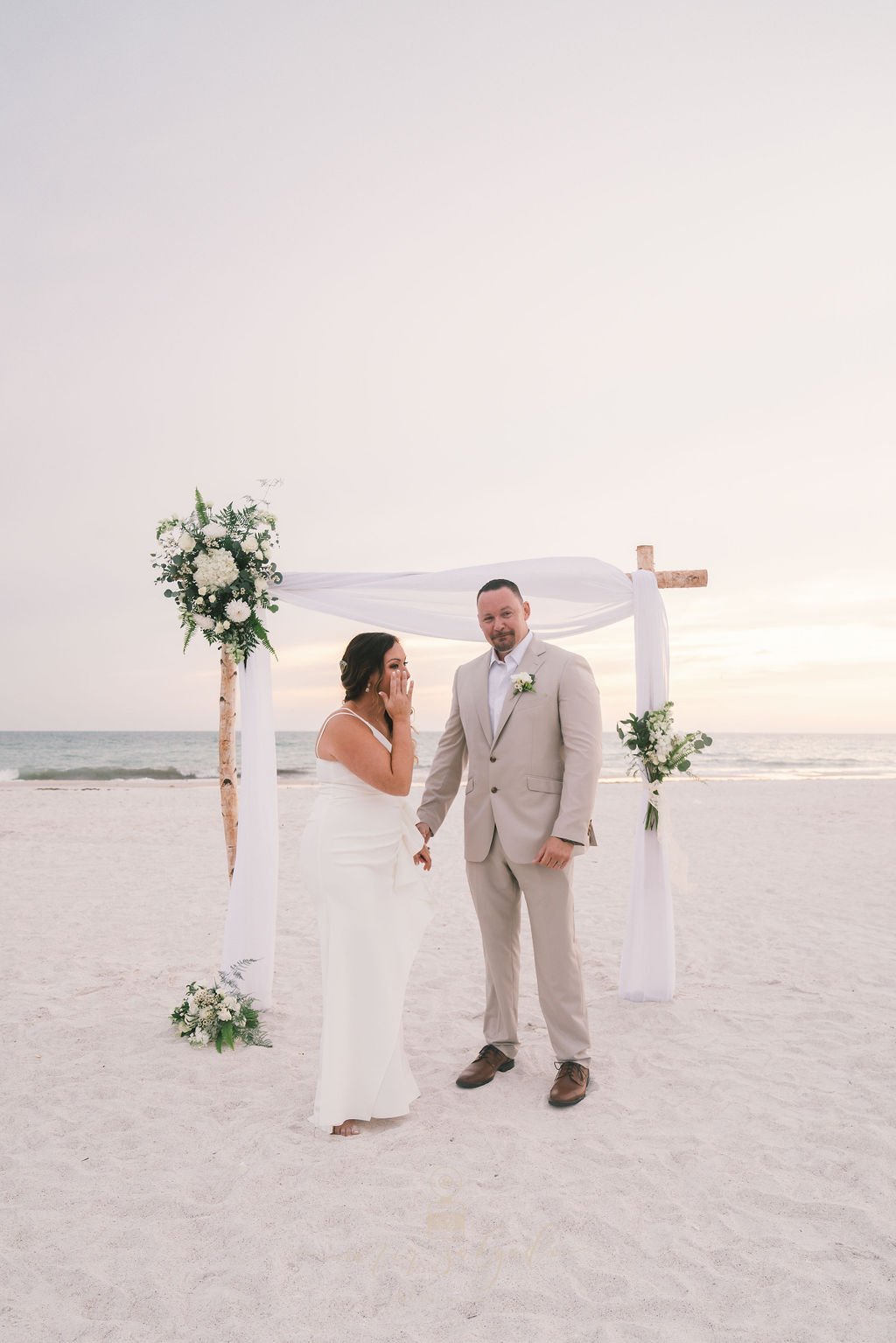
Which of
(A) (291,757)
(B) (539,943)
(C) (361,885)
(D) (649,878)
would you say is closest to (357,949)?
(C) (361,885)

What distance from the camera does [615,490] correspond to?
11461 millimetres

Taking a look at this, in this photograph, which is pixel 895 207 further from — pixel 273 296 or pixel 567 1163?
pixel 567 1163

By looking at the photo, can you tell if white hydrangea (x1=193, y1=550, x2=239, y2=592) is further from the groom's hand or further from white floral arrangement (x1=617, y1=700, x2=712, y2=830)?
white floral arrangement (x1=617, y1=700, x2=712, y2=830)

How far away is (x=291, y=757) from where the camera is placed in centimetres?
4131

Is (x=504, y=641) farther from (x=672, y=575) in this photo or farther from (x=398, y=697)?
(x=672, y=575)

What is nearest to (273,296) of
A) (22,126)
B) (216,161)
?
(216,161)

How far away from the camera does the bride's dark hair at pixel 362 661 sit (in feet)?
11.8

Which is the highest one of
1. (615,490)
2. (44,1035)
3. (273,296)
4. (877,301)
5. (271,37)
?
(271,37)

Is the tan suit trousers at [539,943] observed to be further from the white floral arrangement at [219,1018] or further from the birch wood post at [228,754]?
the birch wood post at [228,754]

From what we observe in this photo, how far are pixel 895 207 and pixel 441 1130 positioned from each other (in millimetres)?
9486

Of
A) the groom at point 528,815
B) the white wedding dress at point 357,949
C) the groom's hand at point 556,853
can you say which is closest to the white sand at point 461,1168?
the white wedding dress at point 357,949

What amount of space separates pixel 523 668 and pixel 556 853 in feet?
3.05

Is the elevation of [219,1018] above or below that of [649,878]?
below

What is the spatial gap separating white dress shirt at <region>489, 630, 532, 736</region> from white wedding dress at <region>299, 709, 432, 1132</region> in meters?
0.77
